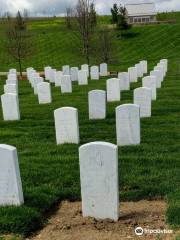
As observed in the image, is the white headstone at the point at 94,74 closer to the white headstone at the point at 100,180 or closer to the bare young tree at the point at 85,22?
the bare young tree at the point at 85,22

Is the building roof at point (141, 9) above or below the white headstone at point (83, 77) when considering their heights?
above

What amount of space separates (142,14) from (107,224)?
6243cm

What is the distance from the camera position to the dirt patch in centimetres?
526

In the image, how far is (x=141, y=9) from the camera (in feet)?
218

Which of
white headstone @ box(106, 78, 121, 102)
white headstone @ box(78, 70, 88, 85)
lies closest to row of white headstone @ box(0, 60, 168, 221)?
white headstone @ box(106, 78, 121, 102)

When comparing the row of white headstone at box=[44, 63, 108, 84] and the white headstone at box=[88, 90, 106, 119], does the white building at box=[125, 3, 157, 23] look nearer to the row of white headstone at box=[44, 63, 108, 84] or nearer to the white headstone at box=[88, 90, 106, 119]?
the row of white headstone at box=[44, 63, 108, 84]

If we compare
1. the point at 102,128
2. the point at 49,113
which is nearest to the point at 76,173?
the point at 102,128

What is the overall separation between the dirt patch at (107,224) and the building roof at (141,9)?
61.2 m

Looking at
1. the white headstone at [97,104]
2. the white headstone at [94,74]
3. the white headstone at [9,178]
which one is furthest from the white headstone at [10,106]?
the white headstone at [94,74]

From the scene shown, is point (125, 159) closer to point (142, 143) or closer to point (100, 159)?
point (142, 143)

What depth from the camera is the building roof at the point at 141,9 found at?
65438mm

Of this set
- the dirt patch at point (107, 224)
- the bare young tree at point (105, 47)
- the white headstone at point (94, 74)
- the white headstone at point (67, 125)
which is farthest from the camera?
the bare young tree at point (105, 47)

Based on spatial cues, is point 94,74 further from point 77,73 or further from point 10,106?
point 10,106

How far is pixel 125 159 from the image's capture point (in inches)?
316
